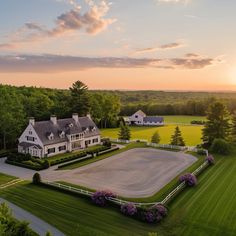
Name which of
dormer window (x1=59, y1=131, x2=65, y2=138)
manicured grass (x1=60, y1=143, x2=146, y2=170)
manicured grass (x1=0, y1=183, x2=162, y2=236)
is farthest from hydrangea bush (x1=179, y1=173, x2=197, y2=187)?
dormer window (x1=59, y1=131, x2=65, y2=138)

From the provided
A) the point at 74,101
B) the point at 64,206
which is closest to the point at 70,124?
the point at 74,101

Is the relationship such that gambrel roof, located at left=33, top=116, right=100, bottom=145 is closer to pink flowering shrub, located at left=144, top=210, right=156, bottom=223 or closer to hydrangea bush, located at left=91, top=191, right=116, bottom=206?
hydrangea bush, located at left=91, top=191, right=116, bottom=206

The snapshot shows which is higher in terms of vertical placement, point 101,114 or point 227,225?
point 101,114

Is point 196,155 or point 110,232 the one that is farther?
point 196,155

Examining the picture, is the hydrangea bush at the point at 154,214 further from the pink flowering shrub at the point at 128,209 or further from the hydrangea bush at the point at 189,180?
the hydrangea bush at the point at 189,180

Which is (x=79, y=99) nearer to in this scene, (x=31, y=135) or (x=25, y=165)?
(x=31, y=135)

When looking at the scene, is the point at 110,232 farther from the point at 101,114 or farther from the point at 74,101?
the point at 101,114
